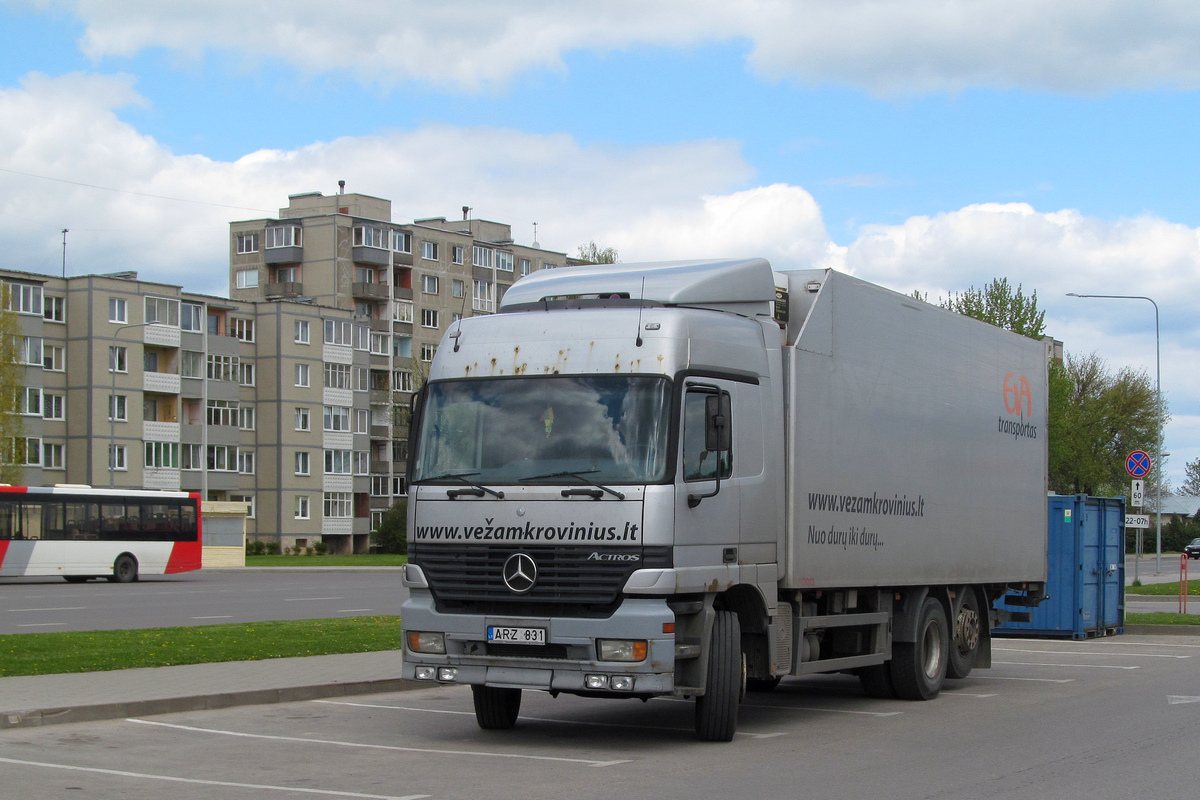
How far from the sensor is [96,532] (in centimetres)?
4406

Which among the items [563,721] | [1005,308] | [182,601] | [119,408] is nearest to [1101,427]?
[1005,308]

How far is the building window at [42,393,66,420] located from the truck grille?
72.9 metres

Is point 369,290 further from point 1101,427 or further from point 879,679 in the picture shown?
point 879,679

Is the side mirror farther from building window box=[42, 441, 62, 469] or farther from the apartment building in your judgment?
building window box=[42, 441, 62, 469]

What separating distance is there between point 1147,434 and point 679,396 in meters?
85.9

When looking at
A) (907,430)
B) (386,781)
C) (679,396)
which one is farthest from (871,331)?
(386,781)

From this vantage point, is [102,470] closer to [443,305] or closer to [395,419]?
[395,419]

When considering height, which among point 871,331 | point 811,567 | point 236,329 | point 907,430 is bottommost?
point 811,567

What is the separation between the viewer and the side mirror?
10.4 metres

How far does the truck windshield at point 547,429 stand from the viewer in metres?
10.2

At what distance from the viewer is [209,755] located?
33.3ft

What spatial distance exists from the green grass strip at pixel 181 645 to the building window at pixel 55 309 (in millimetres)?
61545

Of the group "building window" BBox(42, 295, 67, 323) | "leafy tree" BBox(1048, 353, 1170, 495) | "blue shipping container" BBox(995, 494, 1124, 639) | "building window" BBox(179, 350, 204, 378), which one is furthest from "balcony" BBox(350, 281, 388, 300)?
"blue shipping container" BBox(995, 494, 1124, 639)

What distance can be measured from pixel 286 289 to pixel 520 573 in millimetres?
92803
